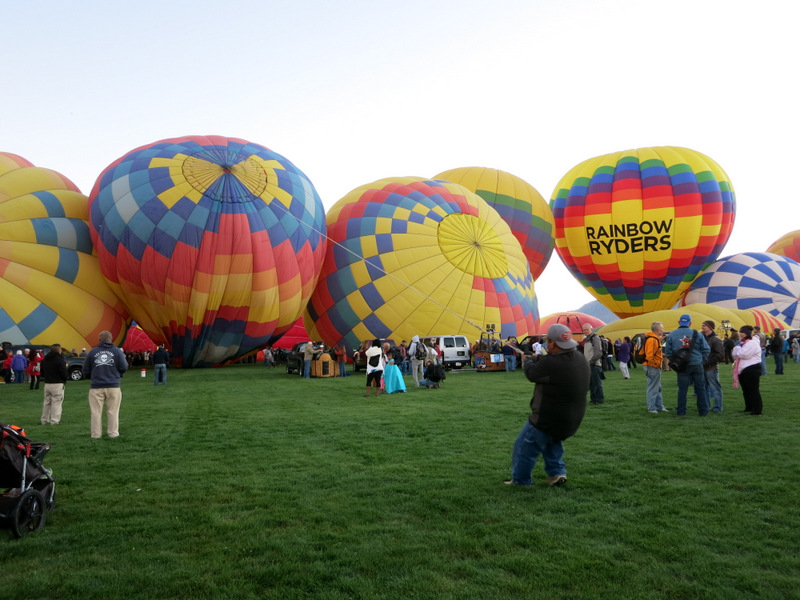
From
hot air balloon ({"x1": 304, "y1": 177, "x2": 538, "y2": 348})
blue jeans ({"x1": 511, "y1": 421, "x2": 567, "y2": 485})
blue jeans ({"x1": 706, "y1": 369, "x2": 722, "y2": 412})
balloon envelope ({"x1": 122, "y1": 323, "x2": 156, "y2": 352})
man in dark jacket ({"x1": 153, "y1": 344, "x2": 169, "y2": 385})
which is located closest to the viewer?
blue jeans ({"x1": 511, "y1": 421, "x2": 567, "y2": 485})

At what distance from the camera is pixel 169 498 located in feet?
15.9

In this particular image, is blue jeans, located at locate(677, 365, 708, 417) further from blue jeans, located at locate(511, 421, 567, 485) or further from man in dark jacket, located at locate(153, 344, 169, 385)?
man in dark jacket, located at locate(153, 344, 169, 385)

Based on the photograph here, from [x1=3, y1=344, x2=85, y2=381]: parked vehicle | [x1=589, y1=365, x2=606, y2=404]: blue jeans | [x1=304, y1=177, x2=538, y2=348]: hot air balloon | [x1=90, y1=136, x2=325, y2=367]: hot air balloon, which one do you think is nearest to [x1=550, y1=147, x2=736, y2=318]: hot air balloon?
[x1=304, y1=177, x2=538, y2=348]: hot air balloon

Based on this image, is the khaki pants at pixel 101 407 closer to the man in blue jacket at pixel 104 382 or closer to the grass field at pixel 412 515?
the man in blue jacket at pixel 104 382

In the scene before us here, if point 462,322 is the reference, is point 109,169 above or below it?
above

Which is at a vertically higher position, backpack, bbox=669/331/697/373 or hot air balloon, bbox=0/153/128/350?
hot air balloon, bbox=0/153/128/350

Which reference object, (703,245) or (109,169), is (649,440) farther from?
(703,245)

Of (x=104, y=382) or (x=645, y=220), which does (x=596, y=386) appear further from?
(x=645, y=220)

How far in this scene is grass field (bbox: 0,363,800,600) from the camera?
3164 millimetres

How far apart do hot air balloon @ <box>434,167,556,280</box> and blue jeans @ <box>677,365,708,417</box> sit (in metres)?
19.8

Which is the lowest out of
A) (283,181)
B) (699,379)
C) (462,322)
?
(699,379)

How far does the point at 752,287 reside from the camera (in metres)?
26.7

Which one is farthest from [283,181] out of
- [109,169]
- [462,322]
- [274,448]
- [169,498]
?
[169,498]

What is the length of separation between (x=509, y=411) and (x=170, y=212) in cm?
1267
